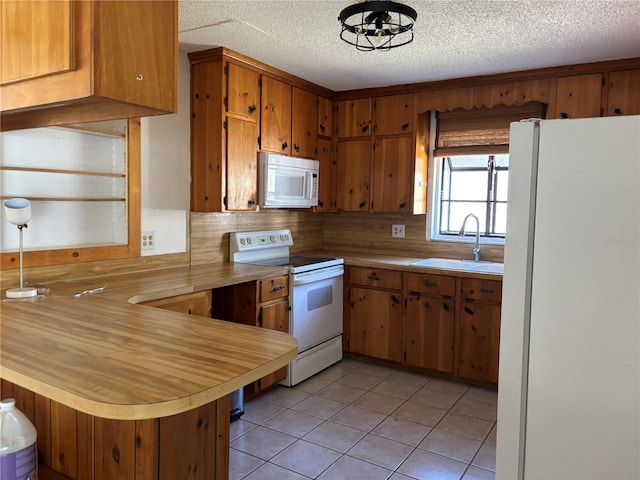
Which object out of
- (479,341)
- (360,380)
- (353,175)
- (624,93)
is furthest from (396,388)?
(624,93)

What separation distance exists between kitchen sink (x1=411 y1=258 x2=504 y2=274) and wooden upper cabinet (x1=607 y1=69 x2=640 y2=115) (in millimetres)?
1279

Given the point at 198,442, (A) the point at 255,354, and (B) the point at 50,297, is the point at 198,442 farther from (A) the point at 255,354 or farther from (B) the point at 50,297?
(B) the point at 50,297

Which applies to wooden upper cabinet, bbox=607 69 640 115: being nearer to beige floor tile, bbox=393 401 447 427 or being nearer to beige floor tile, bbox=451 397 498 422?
beige floor tile, bbox=451 397 498 422

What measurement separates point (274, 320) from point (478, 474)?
1528 millimetres

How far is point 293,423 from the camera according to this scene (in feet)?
9.59

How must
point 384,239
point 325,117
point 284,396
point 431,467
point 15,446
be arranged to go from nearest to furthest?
point 15,446
point 431,467
point 284,396
point 325,117
point 384,239

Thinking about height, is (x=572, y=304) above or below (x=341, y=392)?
above

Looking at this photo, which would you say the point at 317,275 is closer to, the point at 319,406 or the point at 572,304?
the point at 319,406

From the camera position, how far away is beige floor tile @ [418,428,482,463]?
2613 millimetres

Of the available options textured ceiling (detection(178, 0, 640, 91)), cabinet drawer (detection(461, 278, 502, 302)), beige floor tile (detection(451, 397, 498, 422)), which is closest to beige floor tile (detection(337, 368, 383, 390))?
beige floor tile (detection(451, 397, 498, 422))

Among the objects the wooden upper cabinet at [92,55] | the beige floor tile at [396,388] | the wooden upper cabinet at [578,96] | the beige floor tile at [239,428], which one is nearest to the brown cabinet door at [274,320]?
the beige floor tile at [239,428]

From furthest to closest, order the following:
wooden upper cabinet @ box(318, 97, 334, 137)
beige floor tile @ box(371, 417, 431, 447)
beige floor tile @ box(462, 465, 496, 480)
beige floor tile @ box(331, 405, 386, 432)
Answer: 1. wooden upper cabinet @ box(318, 97, 334, 137)
2. beige floor tile @ box(331, 405, 386, 432)
3. beige floor tile @ box(371, 417, 431, 447)
4. beige floor tile @ box(462, 465, 496, 480)

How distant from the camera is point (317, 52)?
317 centimetres

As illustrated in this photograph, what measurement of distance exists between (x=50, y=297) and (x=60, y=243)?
0.59m
